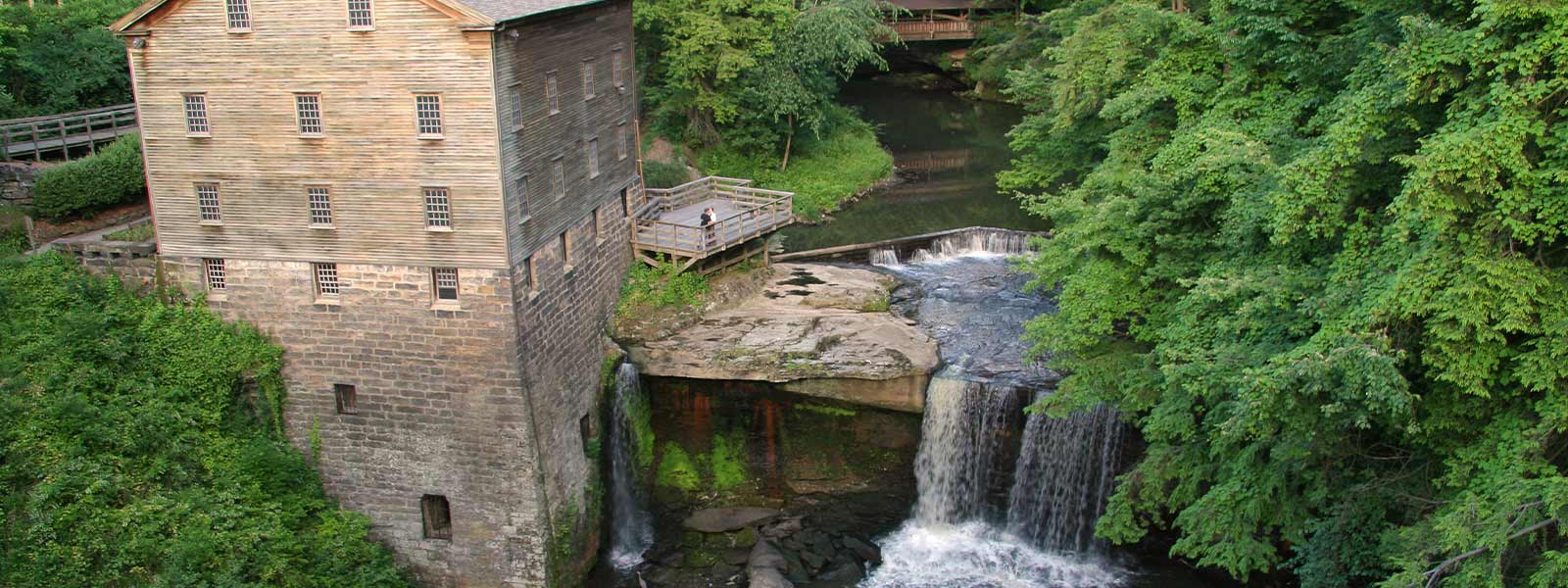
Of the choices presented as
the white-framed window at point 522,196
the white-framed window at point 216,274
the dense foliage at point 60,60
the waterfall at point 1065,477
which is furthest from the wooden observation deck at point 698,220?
the dense foliage at point 60,60

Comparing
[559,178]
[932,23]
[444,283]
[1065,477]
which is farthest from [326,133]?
[932,23]

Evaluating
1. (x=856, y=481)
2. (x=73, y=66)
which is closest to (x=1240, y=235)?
(x=856, y=481)

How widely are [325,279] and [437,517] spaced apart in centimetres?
642

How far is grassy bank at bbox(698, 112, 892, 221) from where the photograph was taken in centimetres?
5552

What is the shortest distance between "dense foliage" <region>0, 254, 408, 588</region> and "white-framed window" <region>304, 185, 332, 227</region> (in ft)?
11.3

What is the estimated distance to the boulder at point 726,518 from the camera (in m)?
32.5

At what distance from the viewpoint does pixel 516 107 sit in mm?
27766

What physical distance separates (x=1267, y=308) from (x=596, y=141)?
700 inches

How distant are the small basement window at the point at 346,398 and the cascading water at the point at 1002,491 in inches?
527

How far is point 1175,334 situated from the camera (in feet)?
80.3

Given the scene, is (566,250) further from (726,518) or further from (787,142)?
(787,142)

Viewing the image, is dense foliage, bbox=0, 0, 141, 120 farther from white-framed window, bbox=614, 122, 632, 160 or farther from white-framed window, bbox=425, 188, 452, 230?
white-framed window, bbox=425, 188, 452, 230

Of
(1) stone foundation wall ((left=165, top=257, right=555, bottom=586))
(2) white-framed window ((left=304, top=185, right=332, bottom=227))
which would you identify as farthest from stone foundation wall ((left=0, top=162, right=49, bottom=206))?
(2) white-framed window ((left=304, top=185, right=332, bottom=227))

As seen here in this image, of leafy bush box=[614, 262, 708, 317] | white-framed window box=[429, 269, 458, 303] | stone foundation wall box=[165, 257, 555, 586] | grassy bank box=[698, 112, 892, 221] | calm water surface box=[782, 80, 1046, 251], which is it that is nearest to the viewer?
white-framed window box=[429, 269, 458, 303]
